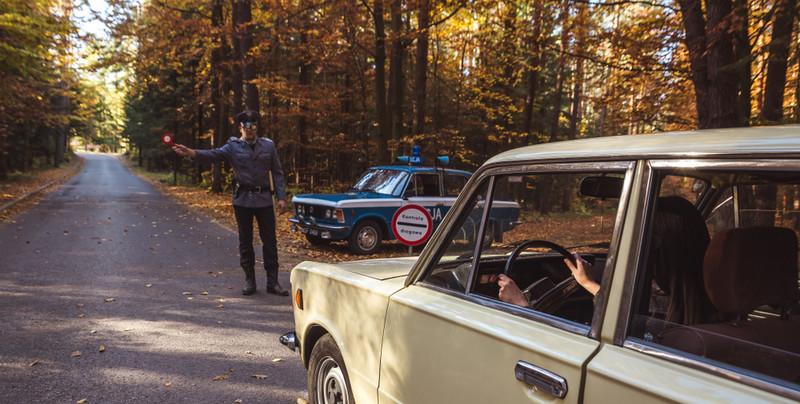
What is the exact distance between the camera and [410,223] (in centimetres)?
642

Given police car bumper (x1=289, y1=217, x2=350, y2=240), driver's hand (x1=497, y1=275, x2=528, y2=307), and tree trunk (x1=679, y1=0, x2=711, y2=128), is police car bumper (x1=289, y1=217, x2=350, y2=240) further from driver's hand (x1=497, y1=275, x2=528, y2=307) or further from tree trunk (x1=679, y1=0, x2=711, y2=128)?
driver's hand (x1=497, y1=275, x2=528, y2=307)

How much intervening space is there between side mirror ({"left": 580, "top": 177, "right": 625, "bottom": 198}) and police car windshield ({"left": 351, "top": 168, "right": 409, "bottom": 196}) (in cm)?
863

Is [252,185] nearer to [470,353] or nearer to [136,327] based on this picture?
[136,327]

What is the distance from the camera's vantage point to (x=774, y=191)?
1.89 metres

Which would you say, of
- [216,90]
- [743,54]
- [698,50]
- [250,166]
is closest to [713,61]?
[698,50]

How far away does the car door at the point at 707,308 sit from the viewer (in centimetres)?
126

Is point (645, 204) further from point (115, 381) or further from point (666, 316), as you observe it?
point (115, 381)

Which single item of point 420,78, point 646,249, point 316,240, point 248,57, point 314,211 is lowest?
point 316,240

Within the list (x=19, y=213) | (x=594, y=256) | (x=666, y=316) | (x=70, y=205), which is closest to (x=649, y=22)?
(x=594, y=256)

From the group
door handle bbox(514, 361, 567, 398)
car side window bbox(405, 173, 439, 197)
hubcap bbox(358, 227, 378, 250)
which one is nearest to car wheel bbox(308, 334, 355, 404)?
door handle bbox(514, 361, 567, 398)

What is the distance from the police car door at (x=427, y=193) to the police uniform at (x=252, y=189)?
14.7 ft

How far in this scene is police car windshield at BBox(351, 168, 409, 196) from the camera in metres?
10.9

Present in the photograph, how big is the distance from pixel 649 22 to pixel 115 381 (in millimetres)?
11817

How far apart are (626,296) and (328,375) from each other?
189 cm
